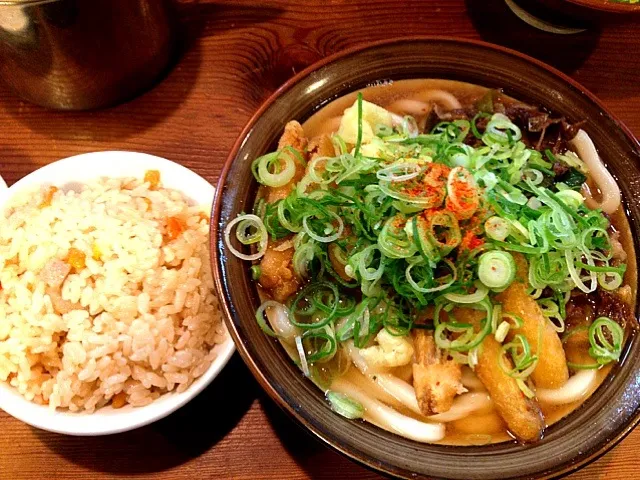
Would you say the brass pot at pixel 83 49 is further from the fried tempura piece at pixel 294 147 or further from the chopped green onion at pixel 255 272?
the chopped green onion at pixel 255 272

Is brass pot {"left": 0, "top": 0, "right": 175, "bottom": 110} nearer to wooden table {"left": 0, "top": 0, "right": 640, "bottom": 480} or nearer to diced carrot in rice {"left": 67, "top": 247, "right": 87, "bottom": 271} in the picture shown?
wooden table {"left": 0, "top": 0, "right": 640, "bottom": 480}

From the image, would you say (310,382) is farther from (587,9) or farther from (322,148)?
(587,9)

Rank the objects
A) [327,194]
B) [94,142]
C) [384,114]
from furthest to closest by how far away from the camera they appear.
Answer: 1. [94,142]
2. [384,114]
3. [327,194]

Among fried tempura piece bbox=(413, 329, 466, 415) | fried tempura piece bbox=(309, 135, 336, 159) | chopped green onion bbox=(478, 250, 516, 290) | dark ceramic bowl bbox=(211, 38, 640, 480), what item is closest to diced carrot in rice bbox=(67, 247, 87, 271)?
dark ceramic bowl bbox=(211, 38, 640, 480)

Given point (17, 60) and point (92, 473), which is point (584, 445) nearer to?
point (92, 473)

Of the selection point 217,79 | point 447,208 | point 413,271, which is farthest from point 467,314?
point 217,79

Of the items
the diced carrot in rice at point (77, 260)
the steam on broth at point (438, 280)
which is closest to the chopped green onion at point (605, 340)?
the steam on broth at point (438, 280)

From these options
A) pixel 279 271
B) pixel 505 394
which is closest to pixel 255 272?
pixel 279 271
